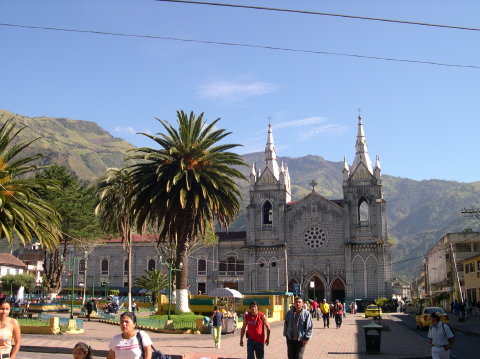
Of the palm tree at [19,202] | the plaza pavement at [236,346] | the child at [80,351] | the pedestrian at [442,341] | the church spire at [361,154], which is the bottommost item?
the plaza pavement at [236,346]

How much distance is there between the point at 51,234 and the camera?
26234 millimetres

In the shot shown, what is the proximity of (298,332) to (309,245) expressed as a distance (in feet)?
177

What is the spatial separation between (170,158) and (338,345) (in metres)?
14.9

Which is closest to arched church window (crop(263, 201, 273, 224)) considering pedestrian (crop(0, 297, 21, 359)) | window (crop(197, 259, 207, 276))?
window (crop(197, 259, 207, 276))

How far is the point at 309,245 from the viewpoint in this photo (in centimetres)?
6550

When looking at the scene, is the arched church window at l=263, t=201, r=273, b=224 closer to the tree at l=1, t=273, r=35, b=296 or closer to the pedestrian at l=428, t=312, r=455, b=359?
the tree at l=1, t=273, r=35, b=296

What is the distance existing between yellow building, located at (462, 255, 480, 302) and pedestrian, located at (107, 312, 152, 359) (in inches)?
1852

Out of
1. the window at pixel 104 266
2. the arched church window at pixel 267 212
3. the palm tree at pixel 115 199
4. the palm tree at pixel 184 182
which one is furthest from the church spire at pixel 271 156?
the palm tree at pixel 184 182

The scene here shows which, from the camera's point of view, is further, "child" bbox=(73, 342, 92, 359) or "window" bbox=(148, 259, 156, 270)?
"window" bbox=(148, 259, 156, 270)

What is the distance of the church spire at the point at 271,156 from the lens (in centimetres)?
6875

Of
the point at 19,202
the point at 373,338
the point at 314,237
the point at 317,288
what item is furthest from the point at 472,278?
the point at 19,202

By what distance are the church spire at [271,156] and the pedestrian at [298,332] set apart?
184ft

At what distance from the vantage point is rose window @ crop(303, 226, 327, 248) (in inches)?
2572

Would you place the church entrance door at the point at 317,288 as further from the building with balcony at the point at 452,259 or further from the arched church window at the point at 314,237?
the building with balcony at the point at 452,259
